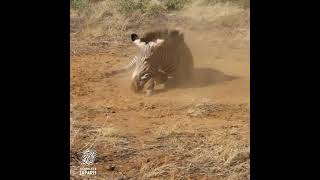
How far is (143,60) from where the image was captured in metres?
10.2

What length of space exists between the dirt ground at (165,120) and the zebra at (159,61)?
228mm

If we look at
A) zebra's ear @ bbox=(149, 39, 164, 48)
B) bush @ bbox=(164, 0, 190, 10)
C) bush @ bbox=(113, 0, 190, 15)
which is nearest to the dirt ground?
zebra's ear @ bbox=(149, 39, 164, 48)

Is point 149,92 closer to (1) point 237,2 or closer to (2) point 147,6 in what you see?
(2) point 147,6

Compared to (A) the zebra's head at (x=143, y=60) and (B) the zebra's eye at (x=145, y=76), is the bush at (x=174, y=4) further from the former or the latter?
(B) the zebra's eye at (x=145, y=76)

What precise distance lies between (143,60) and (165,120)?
1765 millimetres

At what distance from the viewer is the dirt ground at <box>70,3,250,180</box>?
7445mm

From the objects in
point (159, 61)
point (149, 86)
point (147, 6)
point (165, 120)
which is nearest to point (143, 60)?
point (159, 61)

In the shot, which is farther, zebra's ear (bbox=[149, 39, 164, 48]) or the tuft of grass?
the tuft of grass

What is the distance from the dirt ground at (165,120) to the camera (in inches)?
293

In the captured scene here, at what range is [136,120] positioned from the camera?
28.9 ft

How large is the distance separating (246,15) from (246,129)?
5.00 metres

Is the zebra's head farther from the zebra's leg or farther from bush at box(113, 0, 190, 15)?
bush at box(113, 0, 190, 15)

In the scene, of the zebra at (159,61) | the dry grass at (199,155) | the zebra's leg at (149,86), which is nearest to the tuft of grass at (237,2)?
the zebra at (159,61)

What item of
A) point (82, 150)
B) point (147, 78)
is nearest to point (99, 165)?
point (82, 150)
